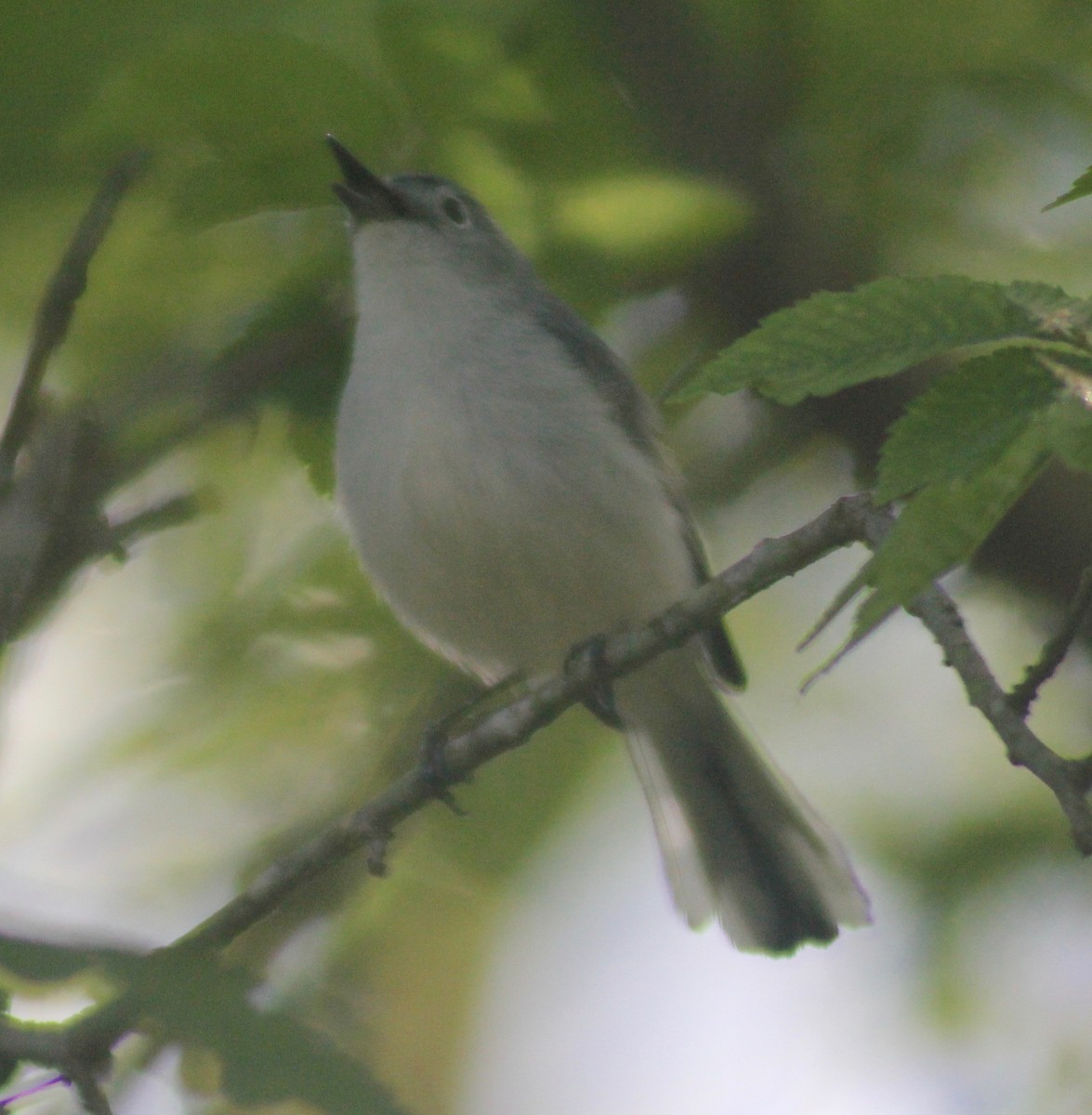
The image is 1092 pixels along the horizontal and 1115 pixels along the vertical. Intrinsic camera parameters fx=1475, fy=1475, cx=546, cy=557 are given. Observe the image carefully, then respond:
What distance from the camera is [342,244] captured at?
146 inches

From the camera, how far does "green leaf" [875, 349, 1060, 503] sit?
1399mm

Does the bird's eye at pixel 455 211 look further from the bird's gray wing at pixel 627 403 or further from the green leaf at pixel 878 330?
the green leaf at pixel 878 330

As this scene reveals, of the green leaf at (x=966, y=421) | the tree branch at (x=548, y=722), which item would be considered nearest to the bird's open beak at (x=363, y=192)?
the tree branch at (x=548, y=722)

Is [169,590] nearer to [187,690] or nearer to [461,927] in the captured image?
[187,690]

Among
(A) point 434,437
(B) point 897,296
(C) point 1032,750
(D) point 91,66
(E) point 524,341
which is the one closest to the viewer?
(B) point 897,296

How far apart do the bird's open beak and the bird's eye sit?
0.50ft

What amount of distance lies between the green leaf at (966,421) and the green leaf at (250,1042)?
29.4 inches

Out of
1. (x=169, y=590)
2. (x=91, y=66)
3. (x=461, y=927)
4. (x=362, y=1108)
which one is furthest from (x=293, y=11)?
(x=461, y=927)

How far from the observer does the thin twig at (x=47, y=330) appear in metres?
2.10

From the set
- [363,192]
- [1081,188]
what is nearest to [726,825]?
[363,192]

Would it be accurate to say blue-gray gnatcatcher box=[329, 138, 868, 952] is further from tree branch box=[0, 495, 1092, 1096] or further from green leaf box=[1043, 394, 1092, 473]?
green leaf box=[1043, 394, 1092, 473]

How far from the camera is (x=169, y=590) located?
4168 millimetres

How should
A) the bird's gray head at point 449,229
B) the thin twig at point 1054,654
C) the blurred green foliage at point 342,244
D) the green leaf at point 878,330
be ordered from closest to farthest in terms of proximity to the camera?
the green leaf at point 878,330 < the thin twig at point 1054,654 < the blurred green foliage at point 342,244 < the bird's gray head at point 449,229

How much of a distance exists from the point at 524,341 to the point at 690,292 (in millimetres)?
501
